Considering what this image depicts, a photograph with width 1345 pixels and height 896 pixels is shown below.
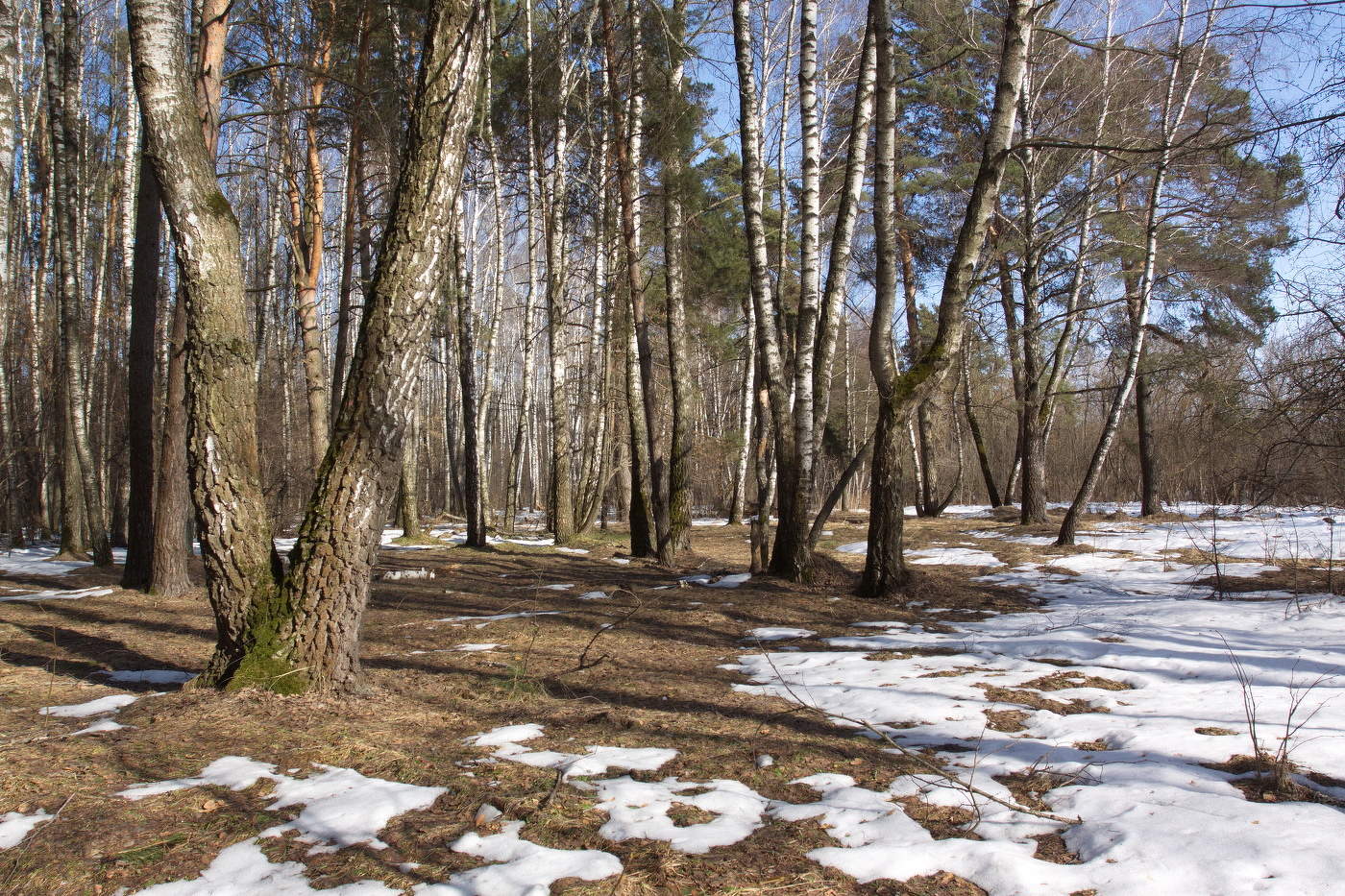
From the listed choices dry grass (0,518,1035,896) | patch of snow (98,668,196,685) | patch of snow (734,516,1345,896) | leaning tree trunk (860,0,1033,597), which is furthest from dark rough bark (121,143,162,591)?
leaning tree trunk (860,0,1033,597)

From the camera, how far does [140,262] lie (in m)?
7.41

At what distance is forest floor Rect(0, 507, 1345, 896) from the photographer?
2.23 meters

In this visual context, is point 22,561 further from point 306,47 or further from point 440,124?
→ point 440,124

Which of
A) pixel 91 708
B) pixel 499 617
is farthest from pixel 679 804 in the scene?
pixel 499 617

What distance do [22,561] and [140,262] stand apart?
546cm

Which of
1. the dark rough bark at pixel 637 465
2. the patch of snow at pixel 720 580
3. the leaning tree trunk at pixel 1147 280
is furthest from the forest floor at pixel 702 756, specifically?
the dark rough bark at pixel 637 465

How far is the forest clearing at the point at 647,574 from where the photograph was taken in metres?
2.45

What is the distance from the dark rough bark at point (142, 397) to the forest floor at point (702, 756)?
1.15m

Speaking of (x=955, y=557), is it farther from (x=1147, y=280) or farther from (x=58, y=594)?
(x=58, y=594)

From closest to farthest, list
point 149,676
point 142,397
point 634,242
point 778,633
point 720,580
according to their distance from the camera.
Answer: point 149,676 < point 778,633 < point 142,397 < point 720,580 < point 634,242

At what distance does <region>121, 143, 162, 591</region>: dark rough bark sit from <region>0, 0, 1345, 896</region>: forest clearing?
0.15ft

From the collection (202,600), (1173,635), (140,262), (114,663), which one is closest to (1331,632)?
(1173,635)

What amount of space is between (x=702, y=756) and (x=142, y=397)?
7.07m

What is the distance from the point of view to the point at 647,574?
9203 millimetres
